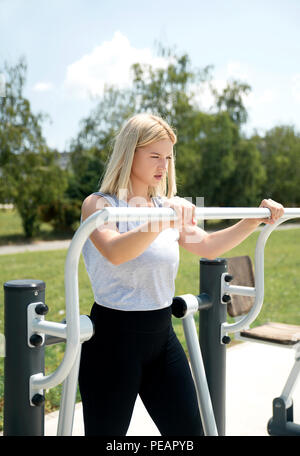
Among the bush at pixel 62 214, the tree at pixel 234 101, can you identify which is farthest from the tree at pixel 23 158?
the tree at pixel 234 101

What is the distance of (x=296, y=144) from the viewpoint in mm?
29281

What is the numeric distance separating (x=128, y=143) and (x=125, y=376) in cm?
74

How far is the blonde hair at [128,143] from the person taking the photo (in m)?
1.58

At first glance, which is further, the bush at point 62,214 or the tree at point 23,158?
the bush at point 62,214

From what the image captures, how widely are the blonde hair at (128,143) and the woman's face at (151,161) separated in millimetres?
19

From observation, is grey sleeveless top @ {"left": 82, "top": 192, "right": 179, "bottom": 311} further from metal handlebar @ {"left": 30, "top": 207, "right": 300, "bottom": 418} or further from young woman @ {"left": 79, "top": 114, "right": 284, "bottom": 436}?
metal handlebar @ {"left": 30, "top": 207, "right": 300, "bottom": 418}

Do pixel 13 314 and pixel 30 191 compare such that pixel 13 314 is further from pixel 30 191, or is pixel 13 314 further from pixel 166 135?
pixel 30 191

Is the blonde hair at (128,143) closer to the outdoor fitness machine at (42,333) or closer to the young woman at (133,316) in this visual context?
the young woman at (133,316)

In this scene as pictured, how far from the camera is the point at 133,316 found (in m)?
1.56

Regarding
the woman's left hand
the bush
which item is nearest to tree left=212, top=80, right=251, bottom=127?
the bush

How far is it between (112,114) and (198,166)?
5580 mm

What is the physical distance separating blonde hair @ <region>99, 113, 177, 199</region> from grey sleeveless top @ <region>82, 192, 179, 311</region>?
5 centimetres
